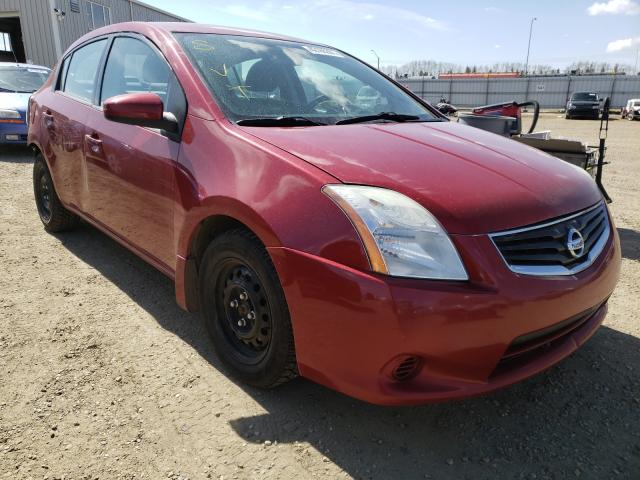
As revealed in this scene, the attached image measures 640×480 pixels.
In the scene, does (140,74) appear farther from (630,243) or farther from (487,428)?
(630,243)

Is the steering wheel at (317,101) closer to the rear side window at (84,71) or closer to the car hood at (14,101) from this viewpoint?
the rear side window at (84,71)

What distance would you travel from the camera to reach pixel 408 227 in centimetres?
167

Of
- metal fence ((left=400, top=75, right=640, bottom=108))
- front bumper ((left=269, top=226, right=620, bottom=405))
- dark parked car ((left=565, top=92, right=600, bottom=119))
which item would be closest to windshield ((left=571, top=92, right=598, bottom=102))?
dark parked car ((left=565, top=92, right=600, bottom=119))

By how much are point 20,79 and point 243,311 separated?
9.31 metres

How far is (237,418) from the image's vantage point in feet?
6.73

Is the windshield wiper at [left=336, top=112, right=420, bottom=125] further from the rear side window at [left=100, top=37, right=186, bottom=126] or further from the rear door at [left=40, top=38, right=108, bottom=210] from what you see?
the rear door at [left=40, top=38, right=108, bottom=210]

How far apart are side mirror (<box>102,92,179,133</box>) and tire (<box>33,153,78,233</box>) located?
6.53ft

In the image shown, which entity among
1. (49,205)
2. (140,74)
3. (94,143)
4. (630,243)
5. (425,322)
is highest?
(140,74)

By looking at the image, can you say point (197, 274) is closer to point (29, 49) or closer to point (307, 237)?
point (307, 237)

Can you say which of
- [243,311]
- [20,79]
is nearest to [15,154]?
[20,79]

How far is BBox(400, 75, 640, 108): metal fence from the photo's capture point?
124 feet

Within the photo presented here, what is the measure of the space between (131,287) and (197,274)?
1.13 metres

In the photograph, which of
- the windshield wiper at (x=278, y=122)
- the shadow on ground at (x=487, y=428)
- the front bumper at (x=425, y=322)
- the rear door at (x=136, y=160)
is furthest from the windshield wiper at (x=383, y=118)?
the shadow on ground at (x=487, y=428)

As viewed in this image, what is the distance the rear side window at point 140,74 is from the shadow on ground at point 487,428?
4.37 ft
